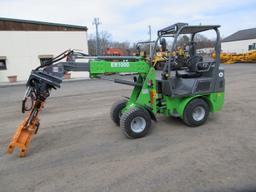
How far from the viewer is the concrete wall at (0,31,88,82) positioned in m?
20.9

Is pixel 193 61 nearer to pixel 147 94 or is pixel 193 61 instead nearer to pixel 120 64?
pixel 147 94

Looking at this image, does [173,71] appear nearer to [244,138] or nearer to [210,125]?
[210,125]

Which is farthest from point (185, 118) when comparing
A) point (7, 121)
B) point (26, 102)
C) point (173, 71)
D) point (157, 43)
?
point (7, 121)

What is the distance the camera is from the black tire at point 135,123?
4688 millimetres

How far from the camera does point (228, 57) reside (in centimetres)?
2855

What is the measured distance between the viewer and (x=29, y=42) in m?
21.6

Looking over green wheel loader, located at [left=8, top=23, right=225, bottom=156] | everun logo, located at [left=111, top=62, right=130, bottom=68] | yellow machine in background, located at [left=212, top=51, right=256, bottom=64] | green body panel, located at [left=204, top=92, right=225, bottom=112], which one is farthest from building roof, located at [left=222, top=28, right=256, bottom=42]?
everun logo, located at [left=111, top=62, right=130, bottom=68]

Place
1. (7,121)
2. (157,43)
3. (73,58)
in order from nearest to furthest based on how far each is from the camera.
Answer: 1. (73,58)
2. (157,43)
3. (7,121)

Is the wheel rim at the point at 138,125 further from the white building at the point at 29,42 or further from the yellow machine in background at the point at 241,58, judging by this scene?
the yellow machine in background at the point at 241,58

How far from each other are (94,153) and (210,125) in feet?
9.04

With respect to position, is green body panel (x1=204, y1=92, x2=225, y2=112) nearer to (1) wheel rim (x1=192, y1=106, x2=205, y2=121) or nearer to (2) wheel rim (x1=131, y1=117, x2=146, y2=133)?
(1) wheel rim (x1=192, y1=106, x2=205, y2=121)

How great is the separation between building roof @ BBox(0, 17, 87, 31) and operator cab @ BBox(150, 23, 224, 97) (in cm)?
1875

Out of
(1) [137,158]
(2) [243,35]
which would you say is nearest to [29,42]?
(1) [137,158]

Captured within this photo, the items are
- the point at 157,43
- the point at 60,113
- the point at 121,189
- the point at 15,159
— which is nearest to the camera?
the point at 121,189
